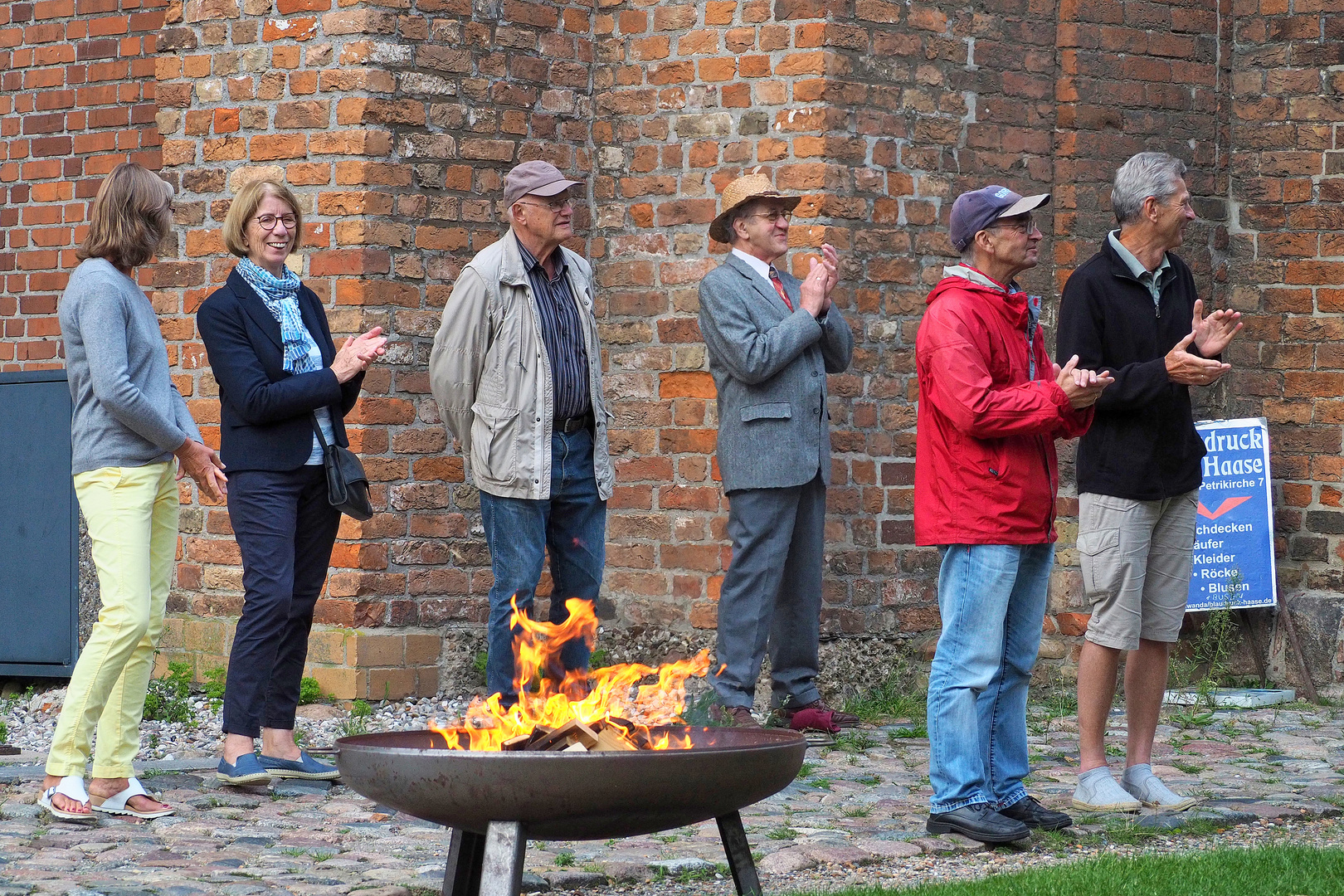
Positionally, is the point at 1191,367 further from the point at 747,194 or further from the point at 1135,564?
the point at 747,194

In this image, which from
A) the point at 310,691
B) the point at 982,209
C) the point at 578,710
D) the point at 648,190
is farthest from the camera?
the point at 648,190

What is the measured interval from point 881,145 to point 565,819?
4763 mm

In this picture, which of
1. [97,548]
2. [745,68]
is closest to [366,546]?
[97,548]

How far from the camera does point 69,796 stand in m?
5.49

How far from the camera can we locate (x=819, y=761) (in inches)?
263

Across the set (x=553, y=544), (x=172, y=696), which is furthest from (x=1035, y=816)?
(x=172, y=696)

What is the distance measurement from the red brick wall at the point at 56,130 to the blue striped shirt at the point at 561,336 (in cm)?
351

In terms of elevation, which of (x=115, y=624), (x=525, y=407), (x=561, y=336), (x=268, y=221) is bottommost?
(x=115, y=624)

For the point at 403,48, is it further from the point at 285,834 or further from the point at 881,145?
the point at 285,834

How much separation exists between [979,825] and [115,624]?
2736mm

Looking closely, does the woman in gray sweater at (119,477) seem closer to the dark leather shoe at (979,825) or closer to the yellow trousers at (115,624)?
the yellow trousers at (115,624)

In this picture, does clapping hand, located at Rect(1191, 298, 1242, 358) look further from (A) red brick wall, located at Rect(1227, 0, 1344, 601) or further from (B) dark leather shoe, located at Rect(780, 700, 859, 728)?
(A) red brick wall, located at Rect(1227, 0, 1344, 601)

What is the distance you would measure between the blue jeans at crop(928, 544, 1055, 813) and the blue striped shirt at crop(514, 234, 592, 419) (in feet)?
5.22

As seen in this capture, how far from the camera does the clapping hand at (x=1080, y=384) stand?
16.8 ft
